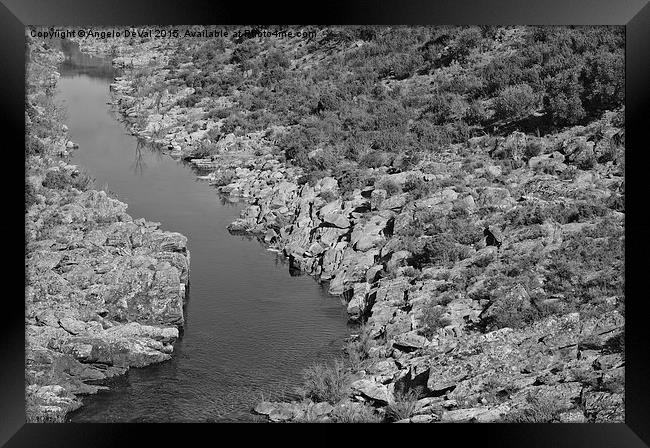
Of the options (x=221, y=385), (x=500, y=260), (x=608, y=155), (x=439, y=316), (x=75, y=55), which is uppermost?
(x=75, y=55)

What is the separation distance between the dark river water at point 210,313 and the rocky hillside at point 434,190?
20.0 inches

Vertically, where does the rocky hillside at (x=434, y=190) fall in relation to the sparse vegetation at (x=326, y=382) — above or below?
above

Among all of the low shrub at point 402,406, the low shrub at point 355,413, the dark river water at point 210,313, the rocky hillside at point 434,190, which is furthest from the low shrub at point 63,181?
the low shrub at point 402,406

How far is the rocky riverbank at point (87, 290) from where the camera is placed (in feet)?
36.9

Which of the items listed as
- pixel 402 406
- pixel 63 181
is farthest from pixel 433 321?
pixel 63 181

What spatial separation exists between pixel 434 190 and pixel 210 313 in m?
4.60

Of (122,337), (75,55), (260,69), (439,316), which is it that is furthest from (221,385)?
(75,55)

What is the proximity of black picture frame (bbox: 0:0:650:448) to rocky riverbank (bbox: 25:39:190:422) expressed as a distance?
2090mm

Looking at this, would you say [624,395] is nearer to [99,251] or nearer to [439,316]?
[439,316]

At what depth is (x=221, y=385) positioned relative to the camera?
11578 millimetres
